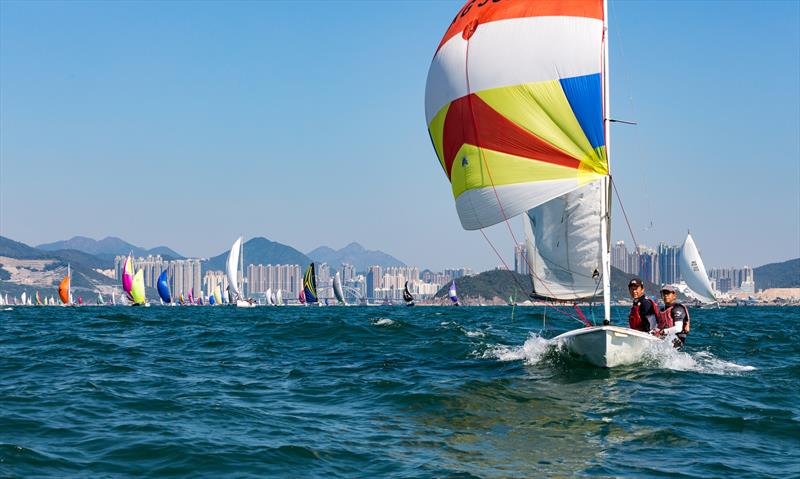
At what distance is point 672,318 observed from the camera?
17359 mm

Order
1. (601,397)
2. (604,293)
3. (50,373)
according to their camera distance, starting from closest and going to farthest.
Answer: (601,397) → (50,373) → (604,293)

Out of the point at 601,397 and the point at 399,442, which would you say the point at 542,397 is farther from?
the point at 399,442

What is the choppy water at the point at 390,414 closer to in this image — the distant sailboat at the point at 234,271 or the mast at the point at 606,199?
the mast at the point at 606,199

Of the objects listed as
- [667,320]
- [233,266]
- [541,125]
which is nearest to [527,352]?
[667,320]

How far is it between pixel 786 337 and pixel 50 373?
2542 centimetres

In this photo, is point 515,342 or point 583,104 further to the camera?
point 515,342

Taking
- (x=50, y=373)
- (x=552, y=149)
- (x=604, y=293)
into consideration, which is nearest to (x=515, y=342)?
(x=604, y=293)

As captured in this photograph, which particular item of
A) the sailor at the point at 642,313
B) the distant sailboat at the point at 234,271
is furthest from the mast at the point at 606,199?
the distant sailboat at the point at 234,271

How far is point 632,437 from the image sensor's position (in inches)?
404

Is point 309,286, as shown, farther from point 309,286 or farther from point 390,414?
point 390,414

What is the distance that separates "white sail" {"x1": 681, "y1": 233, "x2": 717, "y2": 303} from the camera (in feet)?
280

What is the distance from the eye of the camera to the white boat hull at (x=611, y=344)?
15.2m

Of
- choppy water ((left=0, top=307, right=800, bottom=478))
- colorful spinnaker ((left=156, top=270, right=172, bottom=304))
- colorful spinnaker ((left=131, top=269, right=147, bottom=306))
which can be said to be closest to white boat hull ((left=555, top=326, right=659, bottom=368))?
choppy water ((left=0, top=307, right=800, bottom=478))

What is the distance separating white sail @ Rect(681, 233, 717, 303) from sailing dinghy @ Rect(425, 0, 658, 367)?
240ft
